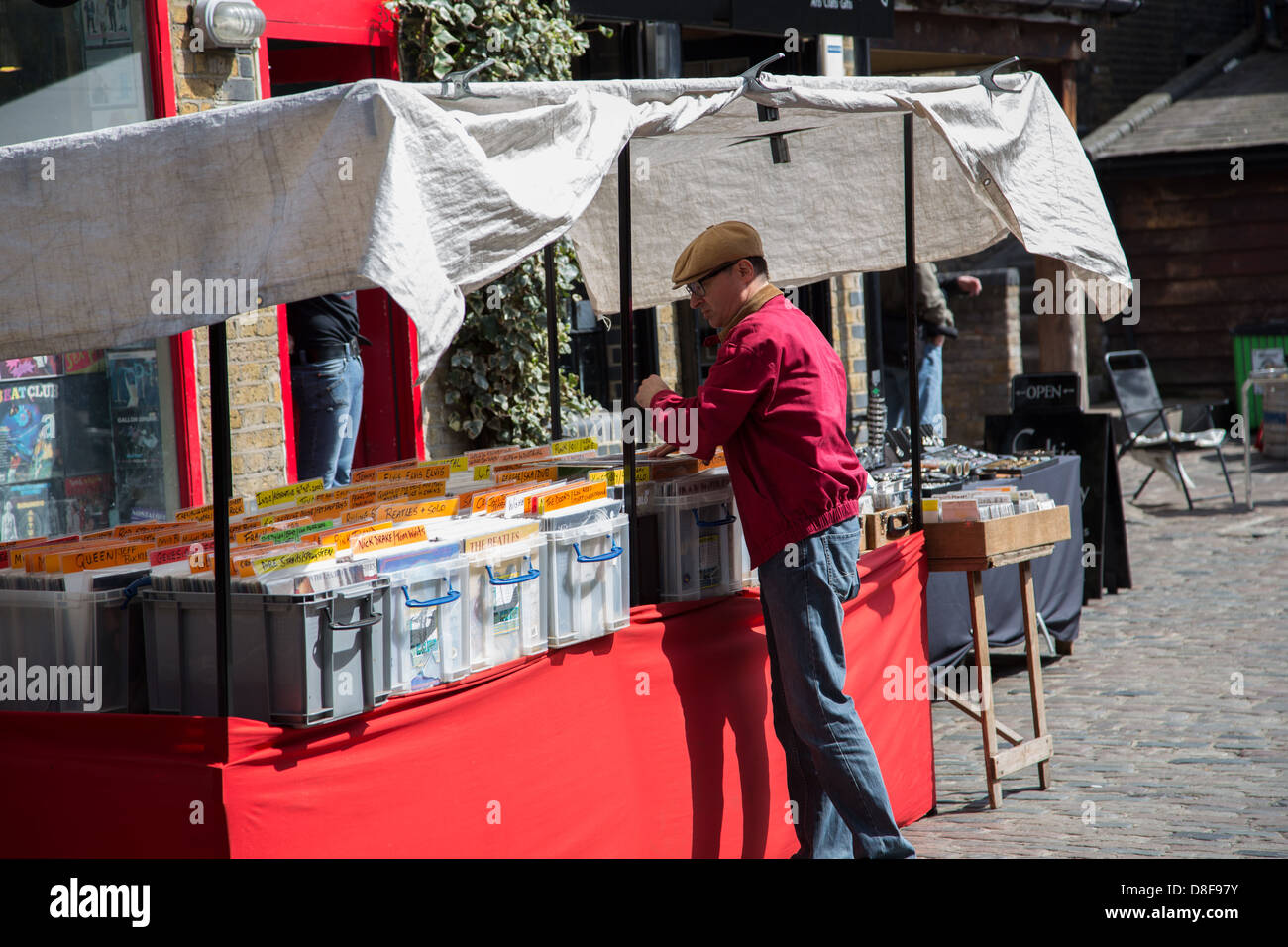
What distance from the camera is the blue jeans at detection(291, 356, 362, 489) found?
257 inches

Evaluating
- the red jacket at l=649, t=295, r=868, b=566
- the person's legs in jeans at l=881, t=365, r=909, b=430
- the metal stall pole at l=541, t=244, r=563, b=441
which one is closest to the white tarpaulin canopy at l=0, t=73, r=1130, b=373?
the red jacket at l=649, t=295, r=868, b=566

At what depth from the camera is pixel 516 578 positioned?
148 inches

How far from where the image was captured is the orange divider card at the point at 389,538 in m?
3.62

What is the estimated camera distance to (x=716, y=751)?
4367 millimetres

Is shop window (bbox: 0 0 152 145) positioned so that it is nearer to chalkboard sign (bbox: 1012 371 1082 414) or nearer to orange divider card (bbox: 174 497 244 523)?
orange divider card (bbox: 174 497 244 523)

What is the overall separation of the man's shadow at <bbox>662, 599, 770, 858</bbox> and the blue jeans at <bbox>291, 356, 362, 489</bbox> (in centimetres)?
268

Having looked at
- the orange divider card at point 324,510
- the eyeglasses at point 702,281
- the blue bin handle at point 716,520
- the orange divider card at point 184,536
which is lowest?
the blue bin handle at point 716,520

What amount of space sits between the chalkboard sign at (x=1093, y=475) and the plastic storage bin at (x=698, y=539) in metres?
4.26

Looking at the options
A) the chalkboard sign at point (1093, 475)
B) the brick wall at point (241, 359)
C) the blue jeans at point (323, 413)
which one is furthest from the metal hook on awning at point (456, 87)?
the chalkboard sign at point (1093, 475)

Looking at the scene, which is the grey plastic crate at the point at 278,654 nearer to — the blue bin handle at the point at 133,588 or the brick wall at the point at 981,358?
the blue bin handle at the point at 133,588

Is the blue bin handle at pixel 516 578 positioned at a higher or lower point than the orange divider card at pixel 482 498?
lower

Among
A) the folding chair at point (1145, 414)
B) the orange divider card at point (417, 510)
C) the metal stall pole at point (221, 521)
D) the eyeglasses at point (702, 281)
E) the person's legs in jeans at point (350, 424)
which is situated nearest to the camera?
the metal stall pole at point (221, 521)

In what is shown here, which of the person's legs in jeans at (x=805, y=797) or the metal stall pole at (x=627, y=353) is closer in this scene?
the metal stall pole at (x=627, y=353)
